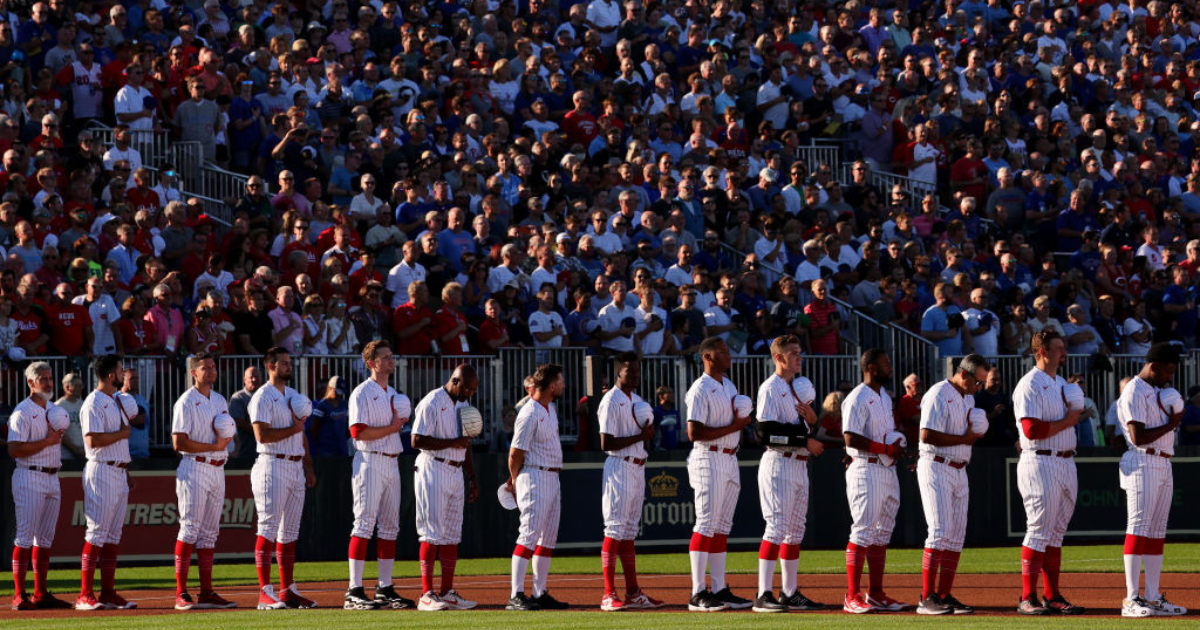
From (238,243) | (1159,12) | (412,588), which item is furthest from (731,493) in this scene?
(1159,12)

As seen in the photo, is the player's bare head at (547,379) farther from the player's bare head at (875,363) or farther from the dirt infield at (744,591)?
the player's bare head at (875,363)

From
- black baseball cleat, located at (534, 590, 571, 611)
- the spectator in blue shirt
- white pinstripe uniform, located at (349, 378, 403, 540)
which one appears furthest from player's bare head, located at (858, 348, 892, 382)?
the spectator in blue shirt

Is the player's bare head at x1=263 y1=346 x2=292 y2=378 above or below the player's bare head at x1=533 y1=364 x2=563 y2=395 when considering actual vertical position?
above

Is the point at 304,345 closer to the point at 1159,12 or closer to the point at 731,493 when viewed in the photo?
the point at 731,493

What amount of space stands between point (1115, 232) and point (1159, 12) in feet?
29.5

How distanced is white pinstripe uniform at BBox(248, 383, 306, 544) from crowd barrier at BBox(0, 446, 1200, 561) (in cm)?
463

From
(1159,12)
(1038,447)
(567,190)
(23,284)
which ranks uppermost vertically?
(1159,12)

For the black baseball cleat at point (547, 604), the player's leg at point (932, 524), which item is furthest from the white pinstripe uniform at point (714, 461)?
the player's leg at point (932, 524)

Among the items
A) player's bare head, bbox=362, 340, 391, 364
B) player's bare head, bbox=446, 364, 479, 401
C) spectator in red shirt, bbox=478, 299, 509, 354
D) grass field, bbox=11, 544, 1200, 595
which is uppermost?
spectator in red shirt, bbox=478, 299, 509, 354

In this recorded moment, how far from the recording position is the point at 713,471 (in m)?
15.4

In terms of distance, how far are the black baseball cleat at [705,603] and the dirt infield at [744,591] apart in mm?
131

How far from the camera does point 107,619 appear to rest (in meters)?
14.8

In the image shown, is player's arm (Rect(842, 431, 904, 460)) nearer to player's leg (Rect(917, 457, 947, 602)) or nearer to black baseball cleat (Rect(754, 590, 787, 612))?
player's leg (Rect(917, 457, 947, 602))

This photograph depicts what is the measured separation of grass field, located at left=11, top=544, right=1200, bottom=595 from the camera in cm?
1922
